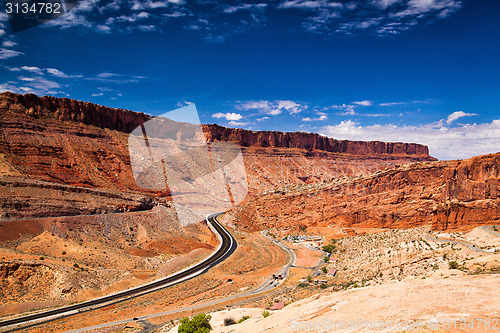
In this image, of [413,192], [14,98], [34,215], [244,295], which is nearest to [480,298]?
[244,295]

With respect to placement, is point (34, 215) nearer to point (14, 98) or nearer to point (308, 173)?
point (14, 98)

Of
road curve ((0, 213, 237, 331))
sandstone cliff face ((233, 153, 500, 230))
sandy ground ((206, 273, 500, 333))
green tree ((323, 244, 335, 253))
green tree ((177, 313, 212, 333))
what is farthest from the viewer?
green tree ((323, 244, 335, 253))

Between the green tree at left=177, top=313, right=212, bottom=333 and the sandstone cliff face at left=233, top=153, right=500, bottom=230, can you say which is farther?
the sandstone cliff face at left=233, top=153, right=500, bottom=230

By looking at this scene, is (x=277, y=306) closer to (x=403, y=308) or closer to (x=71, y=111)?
(x=403, y=308)

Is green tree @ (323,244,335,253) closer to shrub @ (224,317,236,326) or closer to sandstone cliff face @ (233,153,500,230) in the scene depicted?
sandstone cliff face @ (233,153,500,230)

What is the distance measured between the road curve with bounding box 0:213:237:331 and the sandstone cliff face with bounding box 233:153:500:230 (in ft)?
38.0

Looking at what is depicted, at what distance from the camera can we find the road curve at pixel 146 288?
28.7 meters

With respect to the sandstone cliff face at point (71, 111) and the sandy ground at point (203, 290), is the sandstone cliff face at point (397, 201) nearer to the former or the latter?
the sandy ground at point (203, 290)

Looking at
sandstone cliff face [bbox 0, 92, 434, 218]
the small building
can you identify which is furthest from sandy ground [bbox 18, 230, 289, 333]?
sandstone cliff face [bbox 0, 92, 434, 218]

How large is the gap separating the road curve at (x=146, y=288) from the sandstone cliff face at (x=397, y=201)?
11.6 meters

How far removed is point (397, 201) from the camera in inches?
1877

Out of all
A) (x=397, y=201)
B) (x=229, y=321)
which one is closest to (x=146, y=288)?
(x=229, y=321)

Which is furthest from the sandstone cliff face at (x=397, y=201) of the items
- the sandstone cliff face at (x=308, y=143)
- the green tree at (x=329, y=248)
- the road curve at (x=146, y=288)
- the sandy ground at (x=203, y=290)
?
the sandstone cliff face at (x=308, y=143)

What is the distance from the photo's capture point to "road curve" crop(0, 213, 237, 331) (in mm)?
28672
